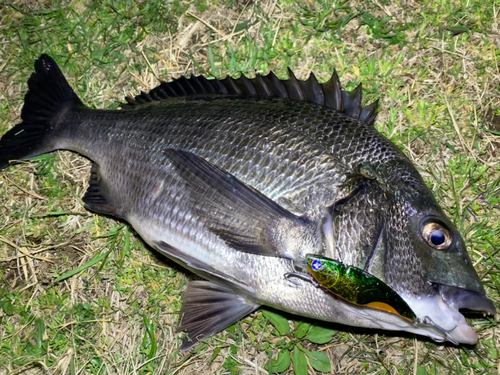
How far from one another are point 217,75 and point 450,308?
2089mm

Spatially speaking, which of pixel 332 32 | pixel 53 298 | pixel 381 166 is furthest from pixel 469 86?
pixel 53 298

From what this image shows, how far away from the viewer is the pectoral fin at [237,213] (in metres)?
2.21

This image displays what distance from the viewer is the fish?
2.10 metres

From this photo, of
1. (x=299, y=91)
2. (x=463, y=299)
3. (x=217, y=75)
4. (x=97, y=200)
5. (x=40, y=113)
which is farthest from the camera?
(x=217, y=75)

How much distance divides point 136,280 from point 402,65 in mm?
2255

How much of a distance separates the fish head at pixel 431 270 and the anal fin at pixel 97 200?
1.61m

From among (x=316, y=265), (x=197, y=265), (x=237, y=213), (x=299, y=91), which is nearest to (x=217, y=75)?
(x=299, y=91)

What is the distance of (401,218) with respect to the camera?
216 centimetres

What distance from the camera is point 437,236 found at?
2090mm

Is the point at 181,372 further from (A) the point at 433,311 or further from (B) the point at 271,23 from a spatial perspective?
(B) the point at 271,23

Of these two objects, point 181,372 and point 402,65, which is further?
point 402,65

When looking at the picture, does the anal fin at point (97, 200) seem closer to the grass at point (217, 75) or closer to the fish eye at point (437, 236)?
the grass at point (217, 75)

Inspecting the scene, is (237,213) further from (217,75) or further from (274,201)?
(217,75)

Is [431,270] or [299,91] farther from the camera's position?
[299,91]
